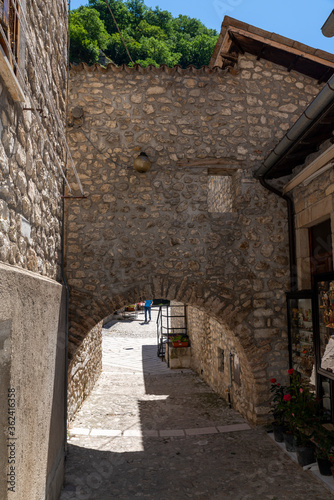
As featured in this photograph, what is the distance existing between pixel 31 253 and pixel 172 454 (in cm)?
343

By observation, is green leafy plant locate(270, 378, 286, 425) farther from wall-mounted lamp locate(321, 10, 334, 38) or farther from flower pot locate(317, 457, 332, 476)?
wall-mounted lamp locate(321, 10, 334, 38)

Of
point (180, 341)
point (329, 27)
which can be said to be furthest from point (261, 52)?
point (180, 341)

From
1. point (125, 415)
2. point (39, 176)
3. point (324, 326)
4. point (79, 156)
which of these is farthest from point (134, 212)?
point (125, 415)

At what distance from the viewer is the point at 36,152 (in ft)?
10.1

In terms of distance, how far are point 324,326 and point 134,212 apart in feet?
9.64

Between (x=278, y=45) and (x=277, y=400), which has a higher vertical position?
(x=278, y=45)

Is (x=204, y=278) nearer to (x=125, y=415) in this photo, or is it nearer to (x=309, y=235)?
(x=309, y=235)

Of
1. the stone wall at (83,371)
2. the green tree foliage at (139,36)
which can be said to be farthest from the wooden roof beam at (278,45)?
the green tree foliage at (139,36)

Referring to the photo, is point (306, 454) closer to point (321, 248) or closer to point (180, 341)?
point (321, 248)

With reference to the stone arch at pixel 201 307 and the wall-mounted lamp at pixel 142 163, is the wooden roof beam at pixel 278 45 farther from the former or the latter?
the stone arch at pixel 201 307

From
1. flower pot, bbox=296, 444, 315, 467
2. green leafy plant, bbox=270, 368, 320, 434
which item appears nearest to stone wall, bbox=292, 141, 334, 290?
green leafy plant, bbox=270, 368, 320, 434

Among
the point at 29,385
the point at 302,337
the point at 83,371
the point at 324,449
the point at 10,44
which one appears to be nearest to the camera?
the point at 10,44

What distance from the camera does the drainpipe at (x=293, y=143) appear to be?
12.2 ft

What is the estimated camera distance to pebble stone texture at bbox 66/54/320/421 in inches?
219
